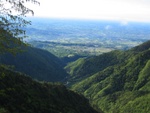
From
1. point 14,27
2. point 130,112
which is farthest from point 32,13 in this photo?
point 130,112

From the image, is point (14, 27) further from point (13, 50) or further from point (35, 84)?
point (35, 84)

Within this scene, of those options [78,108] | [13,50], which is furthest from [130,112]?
[13,50]

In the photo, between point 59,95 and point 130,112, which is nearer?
point 59,95


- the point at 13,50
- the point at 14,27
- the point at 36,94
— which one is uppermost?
the point at 14,27

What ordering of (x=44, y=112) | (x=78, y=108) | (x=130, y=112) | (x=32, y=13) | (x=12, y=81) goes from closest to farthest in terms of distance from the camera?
(x=32, y=13), (x=44, y=112), (x=12, y=81), (x=78, y=108), (x=130, y=112)

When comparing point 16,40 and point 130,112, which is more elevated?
point 16,40

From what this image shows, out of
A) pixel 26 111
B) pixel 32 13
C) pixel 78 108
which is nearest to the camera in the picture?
pixel 32 13
